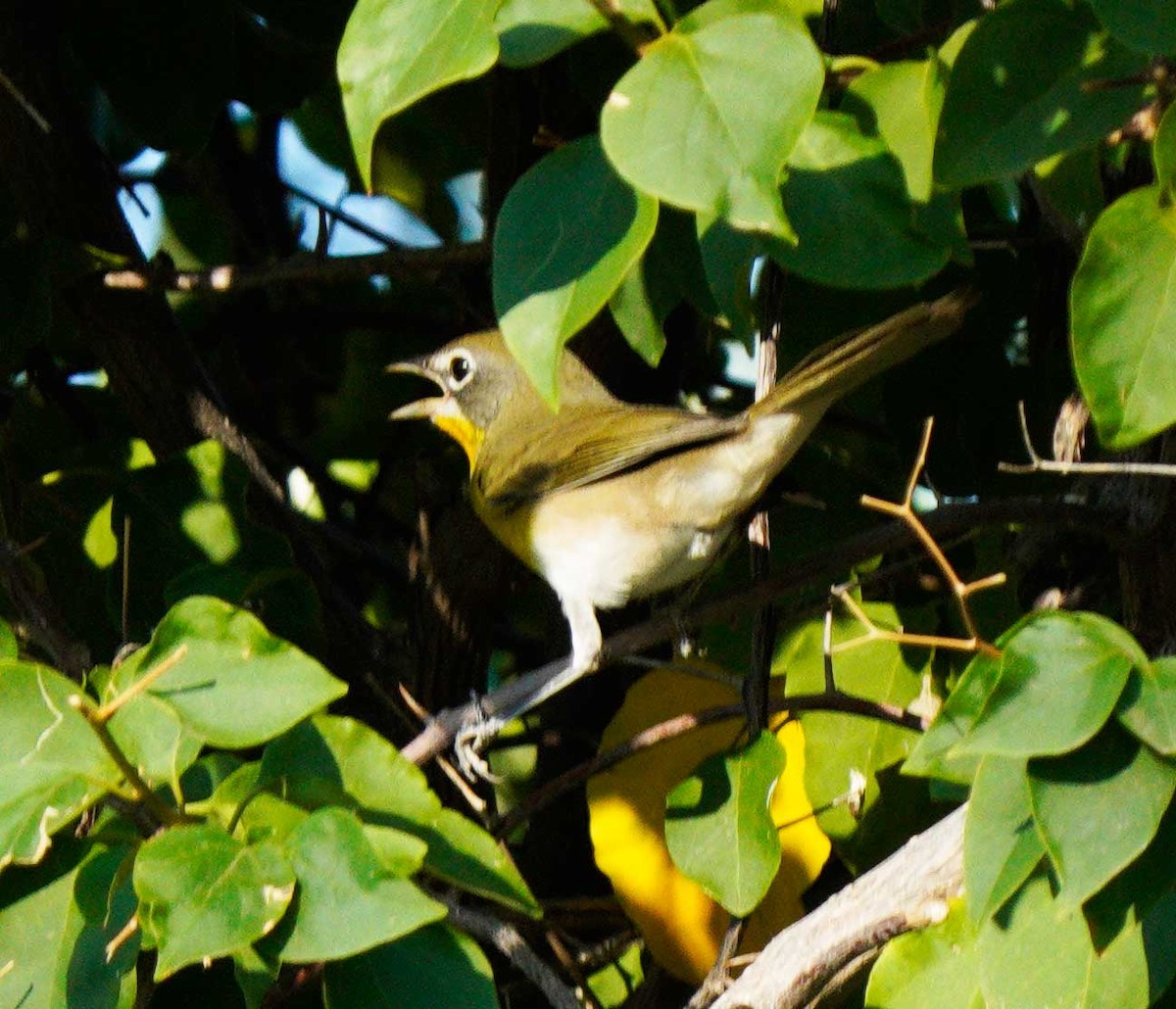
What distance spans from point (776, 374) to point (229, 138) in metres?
1.87

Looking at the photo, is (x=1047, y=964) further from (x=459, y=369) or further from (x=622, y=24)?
(x=459, y=369)

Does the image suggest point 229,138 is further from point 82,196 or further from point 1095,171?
point 1095,171

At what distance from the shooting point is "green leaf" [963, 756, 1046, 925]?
164 cm

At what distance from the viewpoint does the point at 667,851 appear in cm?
Result: 251

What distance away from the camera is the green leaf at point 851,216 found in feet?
5.70

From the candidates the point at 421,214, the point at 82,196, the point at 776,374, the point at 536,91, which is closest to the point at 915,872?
the point at 776,374

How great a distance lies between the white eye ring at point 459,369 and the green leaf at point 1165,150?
2011 millimetres

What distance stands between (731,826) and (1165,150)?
98cm

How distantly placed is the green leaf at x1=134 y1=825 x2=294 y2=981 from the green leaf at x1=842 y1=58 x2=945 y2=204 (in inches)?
40.8

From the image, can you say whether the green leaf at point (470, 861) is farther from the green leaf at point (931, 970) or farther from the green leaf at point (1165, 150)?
the green leaf at point (1165, 150)

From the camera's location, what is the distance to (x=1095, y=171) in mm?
1990

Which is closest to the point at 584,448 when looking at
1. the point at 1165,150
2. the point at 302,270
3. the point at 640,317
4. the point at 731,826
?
the point at 302,270

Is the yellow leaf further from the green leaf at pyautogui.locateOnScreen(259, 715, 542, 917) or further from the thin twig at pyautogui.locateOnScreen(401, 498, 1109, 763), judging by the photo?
the green leaf at pyautogui.locateOnScreen(259, 715, 542, 917)

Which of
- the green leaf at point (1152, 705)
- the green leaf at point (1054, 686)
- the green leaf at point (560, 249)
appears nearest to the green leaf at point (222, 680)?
the green leaf at point (560, 249)
